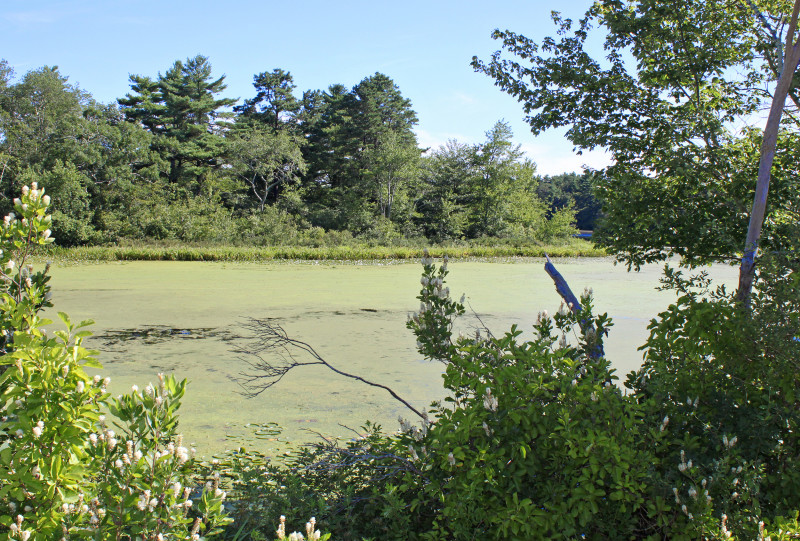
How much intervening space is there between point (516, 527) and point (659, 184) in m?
1.80

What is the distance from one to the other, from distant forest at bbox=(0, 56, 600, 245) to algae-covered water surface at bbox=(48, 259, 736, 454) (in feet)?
26.0

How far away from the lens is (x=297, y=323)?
6145 mm

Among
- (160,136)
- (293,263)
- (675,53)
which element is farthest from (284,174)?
(675,53)

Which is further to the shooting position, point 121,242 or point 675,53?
point 121,242

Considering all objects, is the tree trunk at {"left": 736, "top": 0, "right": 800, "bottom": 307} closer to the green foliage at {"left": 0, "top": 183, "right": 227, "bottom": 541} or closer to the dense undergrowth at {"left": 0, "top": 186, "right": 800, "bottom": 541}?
the dense undergrowth at {"left": 0, "top": 186, "right": 800, "bottom": 541}

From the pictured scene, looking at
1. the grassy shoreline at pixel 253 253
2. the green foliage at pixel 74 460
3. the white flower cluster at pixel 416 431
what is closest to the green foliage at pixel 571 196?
the grassy shoreline at pixel 253 253

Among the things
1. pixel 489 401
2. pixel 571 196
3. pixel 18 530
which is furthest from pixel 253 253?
pixel 571 196

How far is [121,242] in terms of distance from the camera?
1828 cm

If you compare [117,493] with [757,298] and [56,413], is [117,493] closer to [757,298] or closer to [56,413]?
[56,413]

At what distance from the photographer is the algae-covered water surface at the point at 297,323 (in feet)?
11.4

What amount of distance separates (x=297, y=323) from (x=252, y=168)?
18.6 m

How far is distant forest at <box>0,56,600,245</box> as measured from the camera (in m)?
19.7

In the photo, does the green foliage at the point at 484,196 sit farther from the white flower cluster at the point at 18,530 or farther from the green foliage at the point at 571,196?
the white flower cluster at the point at 18,530

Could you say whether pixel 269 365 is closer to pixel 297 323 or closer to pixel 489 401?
pixel 489 401
